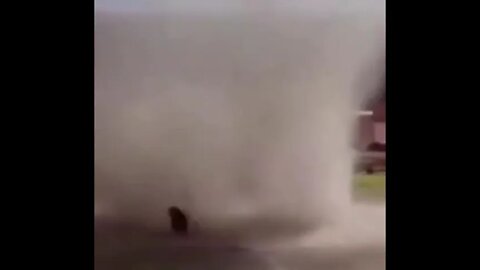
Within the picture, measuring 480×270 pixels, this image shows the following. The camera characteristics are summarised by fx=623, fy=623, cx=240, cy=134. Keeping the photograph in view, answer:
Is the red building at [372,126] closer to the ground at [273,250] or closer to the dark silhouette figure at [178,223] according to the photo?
the ground at [273,250]

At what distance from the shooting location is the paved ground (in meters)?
1.17

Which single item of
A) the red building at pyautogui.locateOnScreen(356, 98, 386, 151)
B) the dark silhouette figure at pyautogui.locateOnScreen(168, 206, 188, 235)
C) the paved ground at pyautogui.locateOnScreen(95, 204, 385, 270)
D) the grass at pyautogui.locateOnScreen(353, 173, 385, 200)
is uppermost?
the red building at pyautogui.locateOnScreen(356, 98, 386, 151)

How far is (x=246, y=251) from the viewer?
46.7 inches

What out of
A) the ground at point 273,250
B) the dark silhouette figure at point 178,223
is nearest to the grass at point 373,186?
the ground at point 273,250

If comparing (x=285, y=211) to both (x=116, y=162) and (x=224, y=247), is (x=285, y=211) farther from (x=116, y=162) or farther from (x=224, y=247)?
(x=116, y=162)

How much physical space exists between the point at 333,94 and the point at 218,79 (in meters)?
0.22

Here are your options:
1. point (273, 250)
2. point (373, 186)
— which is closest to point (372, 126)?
point (373, 186)

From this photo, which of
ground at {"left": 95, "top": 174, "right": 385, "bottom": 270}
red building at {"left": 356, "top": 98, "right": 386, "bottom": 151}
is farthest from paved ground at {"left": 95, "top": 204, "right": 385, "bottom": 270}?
red building at {"left": 356, "top": 98, "right": 386, "bottom": 151}

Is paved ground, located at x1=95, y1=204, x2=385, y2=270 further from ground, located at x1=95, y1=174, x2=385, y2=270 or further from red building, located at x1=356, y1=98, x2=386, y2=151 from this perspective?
red building, located at x1=356, y1=98, x2=386, y2=151

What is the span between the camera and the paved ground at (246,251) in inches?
46.2

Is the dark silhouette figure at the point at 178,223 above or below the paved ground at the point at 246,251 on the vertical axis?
above

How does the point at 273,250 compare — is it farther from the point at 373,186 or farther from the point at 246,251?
the point at 373,186

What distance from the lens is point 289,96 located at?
119 centimetres
